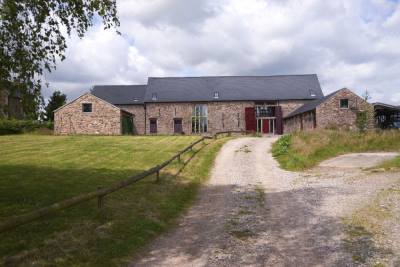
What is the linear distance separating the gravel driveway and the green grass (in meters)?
3.09

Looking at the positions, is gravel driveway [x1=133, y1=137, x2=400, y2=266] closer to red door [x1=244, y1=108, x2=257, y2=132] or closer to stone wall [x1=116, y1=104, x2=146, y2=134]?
red door [x1=244, y1=108, x2=257, y2=132]

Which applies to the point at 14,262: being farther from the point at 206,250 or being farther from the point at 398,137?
the point at 398,137

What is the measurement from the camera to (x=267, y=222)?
8.55 meters

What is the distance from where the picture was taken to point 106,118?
40.0 metres

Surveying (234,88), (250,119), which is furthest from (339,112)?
(234,88)

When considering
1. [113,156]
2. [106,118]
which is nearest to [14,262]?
[113,156]

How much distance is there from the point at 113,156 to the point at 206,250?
13.4 m

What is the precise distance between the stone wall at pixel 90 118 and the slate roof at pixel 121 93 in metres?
9.76

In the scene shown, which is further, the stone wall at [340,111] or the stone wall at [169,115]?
the stone wall at [169,115]

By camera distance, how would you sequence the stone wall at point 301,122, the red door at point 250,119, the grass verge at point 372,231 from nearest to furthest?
the grass verge at point 372,231, the stone wall at point 301,122, the red door at point 250,119

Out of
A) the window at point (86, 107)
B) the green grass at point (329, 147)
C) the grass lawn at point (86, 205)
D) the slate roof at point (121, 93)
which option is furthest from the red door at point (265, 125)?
the grass lawn at point (86, 205)

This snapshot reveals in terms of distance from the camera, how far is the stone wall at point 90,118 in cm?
3994

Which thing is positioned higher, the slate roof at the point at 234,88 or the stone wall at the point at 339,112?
the slate roof at the point at 234,88

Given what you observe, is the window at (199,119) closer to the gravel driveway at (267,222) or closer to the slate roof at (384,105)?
the slate roof at (384,105)
